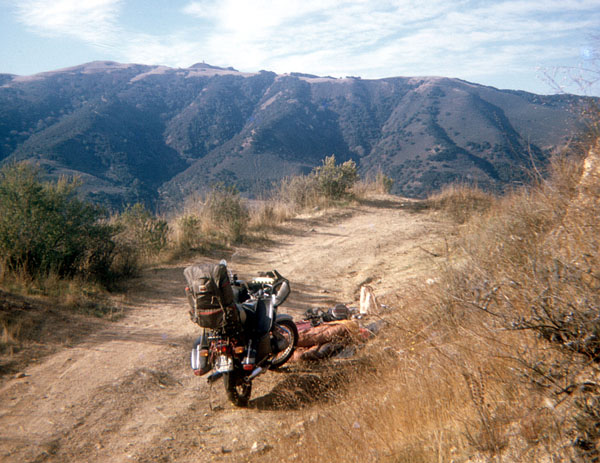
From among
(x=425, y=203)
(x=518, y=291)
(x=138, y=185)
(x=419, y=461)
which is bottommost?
(x=138, y=185)

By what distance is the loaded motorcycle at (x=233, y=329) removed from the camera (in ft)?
11.8

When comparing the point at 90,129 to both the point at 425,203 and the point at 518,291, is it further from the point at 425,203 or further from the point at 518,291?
the point at 518,291

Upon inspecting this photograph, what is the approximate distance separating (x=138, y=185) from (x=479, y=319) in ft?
112

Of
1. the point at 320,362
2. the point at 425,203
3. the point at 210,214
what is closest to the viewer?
the point at 320,362

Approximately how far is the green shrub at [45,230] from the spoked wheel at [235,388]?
406cm

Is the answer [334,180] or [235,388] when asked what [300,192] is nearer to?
[334,180]

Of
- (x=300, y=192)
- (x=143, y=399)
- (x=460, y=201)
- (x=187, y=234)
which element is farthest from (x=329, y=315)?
(x=300, y=192)

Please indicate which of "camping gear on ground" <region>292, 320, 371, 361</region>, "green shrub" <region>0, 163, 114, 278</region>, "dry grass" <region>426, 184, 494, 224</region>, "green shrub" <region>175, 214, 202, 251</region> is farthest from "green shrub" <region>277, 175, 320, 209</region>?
"camping gear on ground" <region>292, 320, 371, 361</region>

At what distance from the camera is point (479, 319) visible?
3.32 metres

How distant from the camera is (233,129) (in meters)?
52.3

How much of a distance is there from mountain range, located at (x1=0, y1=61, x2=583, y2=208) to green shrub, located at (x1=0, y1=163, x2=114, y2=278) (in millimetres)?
14198

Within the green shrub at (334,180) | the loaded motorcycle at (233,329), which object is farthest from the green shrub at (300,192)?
the loaded motorcycle at (233,329)

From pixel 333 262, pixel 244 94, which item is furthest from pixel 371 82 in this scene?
pixel 333 262

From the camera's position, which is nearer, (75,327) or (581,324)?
(581,324)
